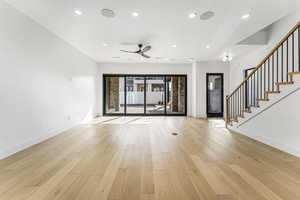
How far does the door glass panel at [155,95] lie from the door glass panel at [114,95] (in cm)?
148

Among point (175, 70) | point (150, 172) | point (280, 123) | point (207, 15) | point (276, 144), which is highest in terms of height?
point (207, 15)

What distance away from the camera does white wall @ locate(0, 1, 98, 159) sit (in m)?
2.64

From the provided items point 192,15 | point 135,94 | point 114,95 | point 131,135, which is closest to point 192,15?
point 192,15

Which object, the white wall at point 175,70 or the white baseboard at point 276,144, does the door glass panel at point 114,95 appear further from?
the white baseboard at point 276,144

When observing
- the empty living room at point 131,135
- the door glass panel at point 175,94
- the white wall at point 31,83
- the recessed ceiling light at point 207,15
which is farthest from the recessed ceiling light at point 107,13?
the door glass panel at point 175,94

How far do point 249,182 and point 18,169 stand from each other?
10.6 ft

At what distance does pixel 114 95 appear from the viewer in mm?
8047

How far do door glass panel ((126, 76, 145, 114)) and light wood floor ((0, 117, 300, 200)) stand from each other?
4.87 metres

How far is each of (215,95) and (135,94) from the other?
4.25 m

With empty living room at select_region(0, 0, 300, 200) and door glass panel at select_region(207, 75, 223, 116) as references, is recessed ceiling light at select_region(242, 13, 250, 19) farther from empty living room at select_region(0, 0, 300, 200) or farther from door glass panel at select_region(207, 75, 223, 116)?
door glass panel at select_region(207, 75, 223, 116)

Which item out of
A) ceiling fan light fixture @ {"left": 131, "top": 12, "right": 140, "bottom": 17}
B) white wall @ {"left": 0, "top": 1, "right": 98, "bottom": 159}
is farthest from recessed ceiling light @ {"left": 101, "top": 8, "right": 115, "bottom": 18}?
white wall @ {"left": 0, "top": 1, "right": 98, "bottom": 159}

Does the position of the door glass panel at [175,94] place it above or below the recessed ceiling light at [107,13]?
below

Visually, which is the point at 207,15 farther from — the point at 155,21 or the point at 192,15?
the point at 155,21

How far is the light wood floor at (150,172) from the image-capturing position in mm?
1642
